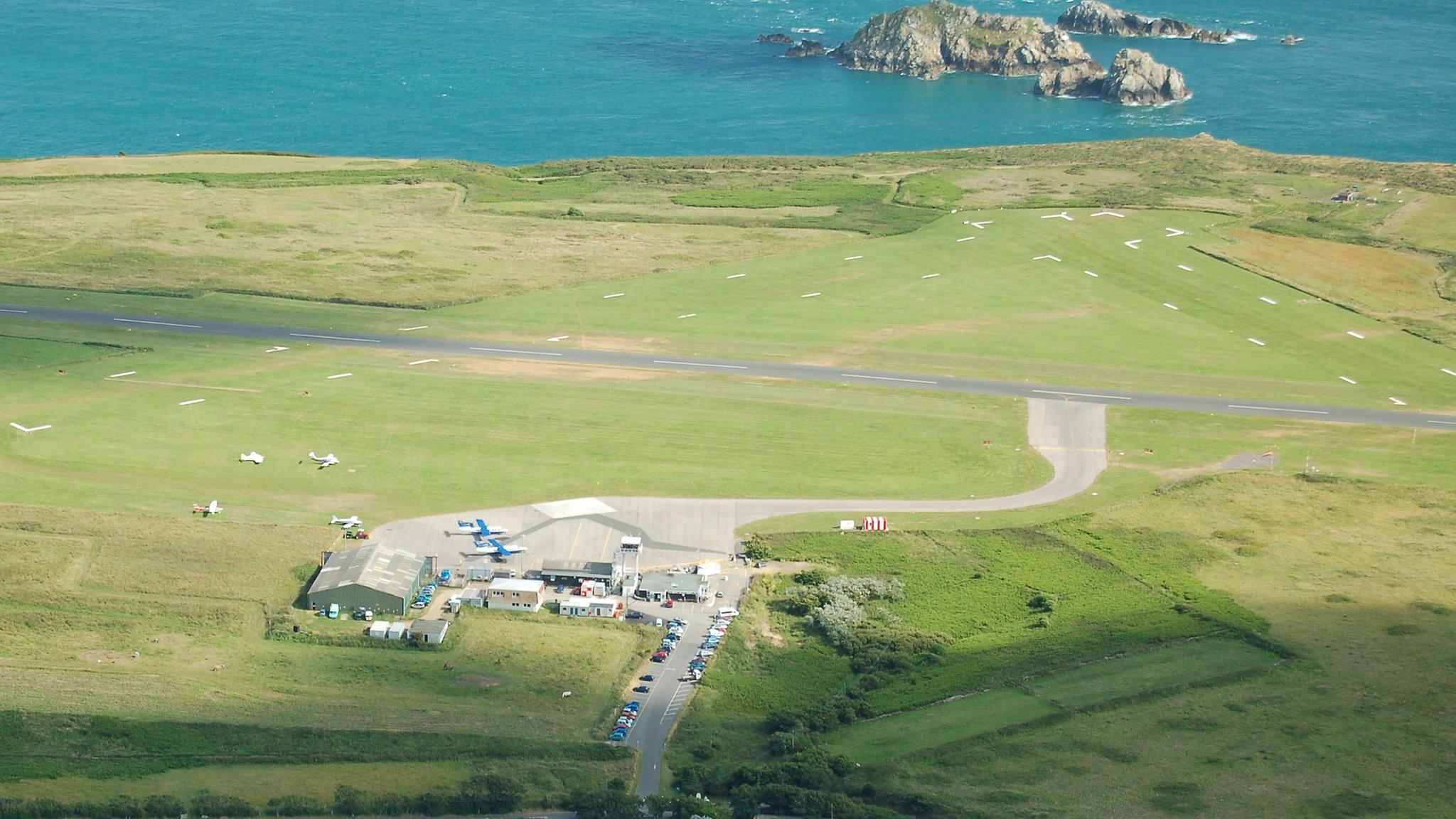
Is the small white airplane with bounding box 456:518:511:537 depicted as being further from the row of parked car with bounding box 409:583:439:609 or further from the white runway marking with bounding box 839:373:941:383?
the white runway marking with bounding box 839:373:941:383

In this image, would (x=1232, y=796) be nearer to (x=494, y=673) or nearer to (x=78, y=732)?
(x=494, y=673)

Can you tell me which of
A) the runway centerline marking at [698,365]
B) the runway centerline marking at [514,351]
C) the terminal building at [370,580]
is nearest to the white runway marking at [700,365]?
the runway centerline marking at [698,365]

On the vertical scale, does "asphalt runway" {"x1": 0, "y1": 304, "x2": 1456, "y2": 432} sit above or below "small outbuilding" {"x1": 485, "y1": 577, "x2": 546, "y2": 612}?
above

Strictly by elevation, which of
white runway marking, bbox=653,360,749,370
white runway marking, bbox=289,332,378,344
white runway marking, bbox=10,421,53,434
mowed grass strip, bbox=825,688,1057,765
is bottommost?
mowed grass strip, bbox=825,688,1057,765

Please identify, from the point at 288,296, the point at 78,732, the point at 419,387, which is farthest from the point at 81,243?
the point at 78,732

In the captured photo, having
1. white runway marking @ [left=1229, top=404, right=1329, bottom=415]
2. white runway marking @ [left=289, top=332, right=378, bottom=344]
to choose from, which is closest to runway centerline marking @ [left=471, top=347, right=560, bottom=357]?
white runway marking @ [left=289, top=332, right=378, bottom=344]
